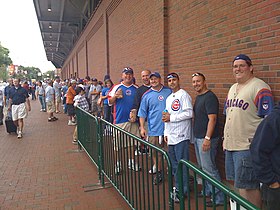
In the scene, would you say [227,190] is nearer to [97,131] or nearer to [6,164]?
[97,131]

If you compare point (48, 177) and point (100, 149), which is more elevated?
point (100, 149)

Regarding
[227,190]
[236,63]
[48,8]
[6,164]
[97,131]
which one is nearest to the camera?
[227,190]

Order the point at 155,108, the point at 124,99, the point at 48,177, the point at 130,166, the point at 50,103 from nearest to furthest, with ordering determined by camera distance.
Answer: the point at 130,166
the point at 155,108
the point at 124,99
the point at 48,177
the point at 50,103

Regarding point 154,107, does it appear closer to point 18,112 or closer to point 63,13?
point 18,112

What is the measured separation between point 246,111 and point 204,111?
2.71 ft

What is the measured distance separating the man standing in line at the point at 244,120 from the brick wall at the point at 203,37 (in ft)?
1.15

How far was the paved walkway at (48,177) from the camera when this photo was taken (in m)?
4.02

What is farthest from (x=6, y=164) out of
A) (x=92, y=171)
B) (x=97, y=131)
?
(x=97, y=131)

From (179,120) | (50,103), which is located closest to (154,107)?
(179,120)

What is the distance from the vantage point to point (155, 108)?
4363 millimetres

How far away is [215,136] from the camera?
12.1 feet

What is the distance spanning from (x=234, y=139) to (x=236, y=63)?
0.84 metres

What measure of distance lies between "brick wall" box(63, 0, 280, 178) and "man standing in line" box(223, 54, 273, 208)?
349 mm

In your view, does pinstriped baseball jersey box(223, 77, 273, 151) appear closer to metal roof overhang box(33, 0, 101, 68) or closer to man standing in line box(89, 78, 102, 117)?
man standing in line box(89, 78, 102, 117)
